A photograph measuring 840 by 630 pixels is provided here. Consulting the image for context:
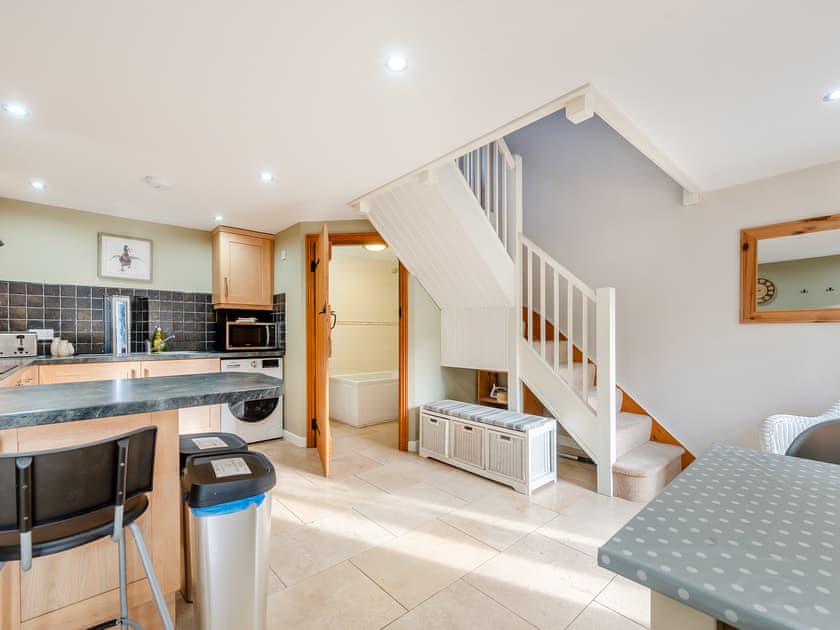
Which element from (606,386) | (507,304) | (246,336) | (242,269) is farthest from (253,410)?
(606,386)

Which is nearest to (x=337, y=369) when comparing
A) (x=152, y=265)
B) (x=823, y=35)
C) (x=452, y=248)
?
(x=152, y=265)

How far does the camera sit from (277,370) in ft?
13.1

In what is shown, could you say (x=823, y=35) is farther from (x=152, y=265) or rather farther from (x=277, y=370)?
(x=152, y=265)

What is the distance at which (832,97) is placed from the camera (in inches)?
70.4

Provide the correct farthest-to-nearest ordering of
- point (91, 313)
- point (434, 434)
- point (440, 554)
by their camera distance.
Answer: point (91, 313), point (434, 434), point (440, 554)

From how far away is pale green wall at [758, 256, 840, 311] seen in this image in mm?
2465

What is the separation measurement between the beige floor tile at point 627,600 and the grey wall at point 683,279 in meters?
1.77

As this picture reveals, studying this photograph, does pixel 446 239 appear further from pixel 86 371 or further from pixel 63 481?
pixel 86 371

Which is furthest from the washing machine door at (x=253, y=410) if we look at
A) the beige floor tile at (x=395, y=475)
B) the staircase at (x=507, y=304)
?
the staircase at (x=507, y=304)

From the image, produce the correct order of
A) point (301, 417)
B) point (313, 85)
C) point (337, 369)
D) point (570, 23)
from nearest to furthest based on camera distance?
point (570, 23), point (313, 85), point (301, 417), point (337, 369)

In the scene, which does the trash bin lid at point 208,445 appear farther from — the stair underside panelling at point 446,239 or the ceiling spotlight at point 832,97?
the ceiling spotlight at point 832,97

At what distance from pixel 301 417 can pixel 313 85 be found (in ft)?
9.73

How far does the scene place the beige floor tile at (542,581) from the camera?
1.60m

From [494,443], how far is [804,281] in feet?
7.58
